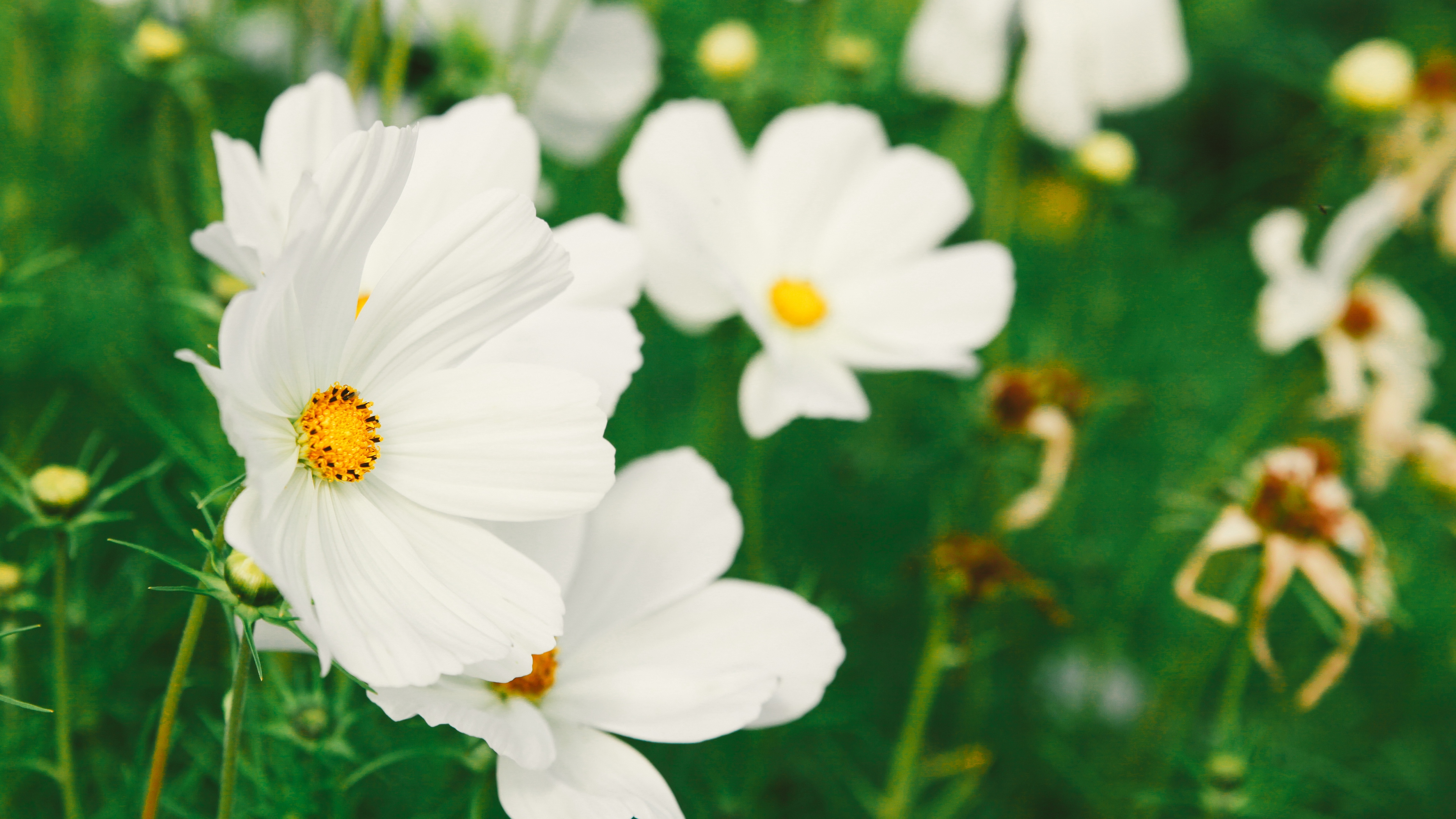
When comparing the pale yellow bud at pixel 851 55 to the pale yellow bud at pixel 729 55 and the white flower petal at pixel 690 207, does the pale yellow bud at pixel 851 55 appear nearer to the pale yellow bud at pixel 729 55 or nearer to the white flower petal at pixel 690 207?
the pale yellow bud at pixel 729 55

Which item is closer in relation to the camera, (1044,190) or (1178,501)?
(1178,501)

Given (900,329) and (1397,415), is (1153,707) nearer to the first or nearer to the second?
(1397,415)

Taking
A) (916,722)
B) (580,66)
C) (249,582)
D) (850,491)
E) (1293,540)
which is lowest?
(850,491)

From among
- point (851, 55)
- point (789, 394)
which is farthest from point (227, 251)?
point (851, 55)

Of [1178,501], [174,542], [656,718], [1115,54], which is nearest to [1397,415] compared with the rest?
[1178,501]

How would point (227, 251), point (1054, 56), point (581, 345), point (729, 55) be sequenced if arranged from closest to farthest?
point (227, 251)
point (581, 345)
point (729, 55)
point (1054, 56)

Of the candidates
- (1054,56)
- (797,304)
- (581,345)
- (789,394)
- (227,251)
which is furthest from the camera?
(1054,56)

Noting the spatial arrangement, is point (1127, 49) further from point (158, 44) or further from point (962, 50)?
point (158, 44)
